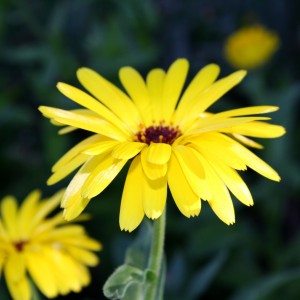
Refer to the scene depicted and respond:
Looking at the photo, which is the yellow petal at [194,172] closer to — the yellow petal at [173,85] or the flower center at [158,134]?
the flower center at [158,134]

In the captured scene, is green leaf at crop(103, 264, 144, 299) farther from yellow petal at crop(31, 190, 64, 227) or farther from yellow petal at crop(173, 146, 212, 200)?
yellow petal at crop(31, 190, 64, 227)

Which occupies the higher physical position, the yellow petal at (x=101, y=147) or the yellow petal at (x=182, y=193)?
the yellow petal at (x=101, y=147)

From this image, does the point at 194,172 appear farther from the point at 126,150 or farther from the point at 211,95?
the point at 211,95

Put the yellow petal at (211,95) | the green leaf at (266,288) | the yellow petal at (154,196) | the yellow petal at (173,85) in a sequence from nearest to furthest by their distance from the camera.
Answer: the yellow petal at (154,196) → the yellow petal at (211,95) → the yellow petal at (173,85) → the green leaf at (266,288)

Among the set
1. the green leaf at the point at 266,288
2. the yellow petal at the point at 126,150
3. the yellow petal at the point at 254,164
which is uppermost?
the yellow petal at the point at 126,150

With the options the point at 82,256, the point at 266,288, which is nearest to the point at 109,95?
the point at 82,256

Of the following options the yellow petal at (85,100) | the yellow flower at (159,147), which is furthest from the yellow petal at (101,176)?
the yellow petal at (85,100)

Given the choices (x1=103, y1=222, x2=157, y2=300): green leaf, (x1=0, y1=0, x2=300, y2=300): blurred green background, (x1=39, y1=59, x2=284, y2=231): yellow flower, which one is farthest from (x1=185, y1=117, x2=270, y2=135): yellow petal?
(x1=0, y1=0, x2=300, y2=300): blurred green background
